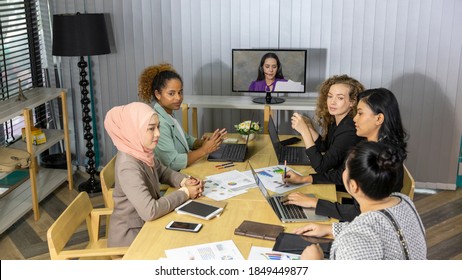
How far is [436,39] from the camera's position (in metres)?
4.64

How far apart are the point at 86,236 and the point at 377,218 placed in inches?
107

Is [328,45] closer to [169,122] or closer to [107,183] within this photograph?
[169,122]

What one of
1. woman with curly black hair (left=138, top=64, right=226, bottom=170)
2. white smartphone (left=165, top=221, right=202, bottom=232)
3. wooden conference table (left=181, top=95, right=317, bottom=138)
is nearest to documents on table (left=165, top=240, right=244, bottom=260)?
white smartphone (left=165, top=221, right=202, bottom=232)

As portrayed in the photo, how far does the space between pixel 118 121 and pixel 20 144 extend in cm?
210

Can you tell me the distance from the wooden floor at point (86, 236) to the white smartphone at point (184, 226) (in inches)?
63.4

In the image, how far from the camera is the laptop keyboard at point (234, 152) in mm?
3629

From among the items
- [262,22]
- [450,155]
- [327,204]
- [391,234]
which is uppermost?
[262,22]

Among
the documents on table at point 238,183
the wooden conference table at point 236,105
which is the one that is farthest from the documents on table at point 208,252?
the wooden conference table at point 236,105

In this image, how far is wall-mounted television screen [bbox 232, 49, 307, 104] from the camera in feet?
15.1

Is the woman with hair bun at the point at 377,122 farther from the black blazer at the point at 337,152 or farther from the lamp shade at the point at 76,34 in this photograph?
the lamp shade at the point at 76,34

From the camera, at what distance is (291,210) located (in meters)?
2.82

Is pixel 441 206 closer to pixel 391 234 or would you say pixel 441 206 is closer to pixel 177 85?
pixel 177 85

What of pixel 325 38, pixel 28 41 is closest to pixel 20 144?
pixel 28 41

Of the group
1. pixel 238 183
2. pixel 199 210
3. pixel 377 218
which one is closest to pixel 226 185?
pixel 238 183
